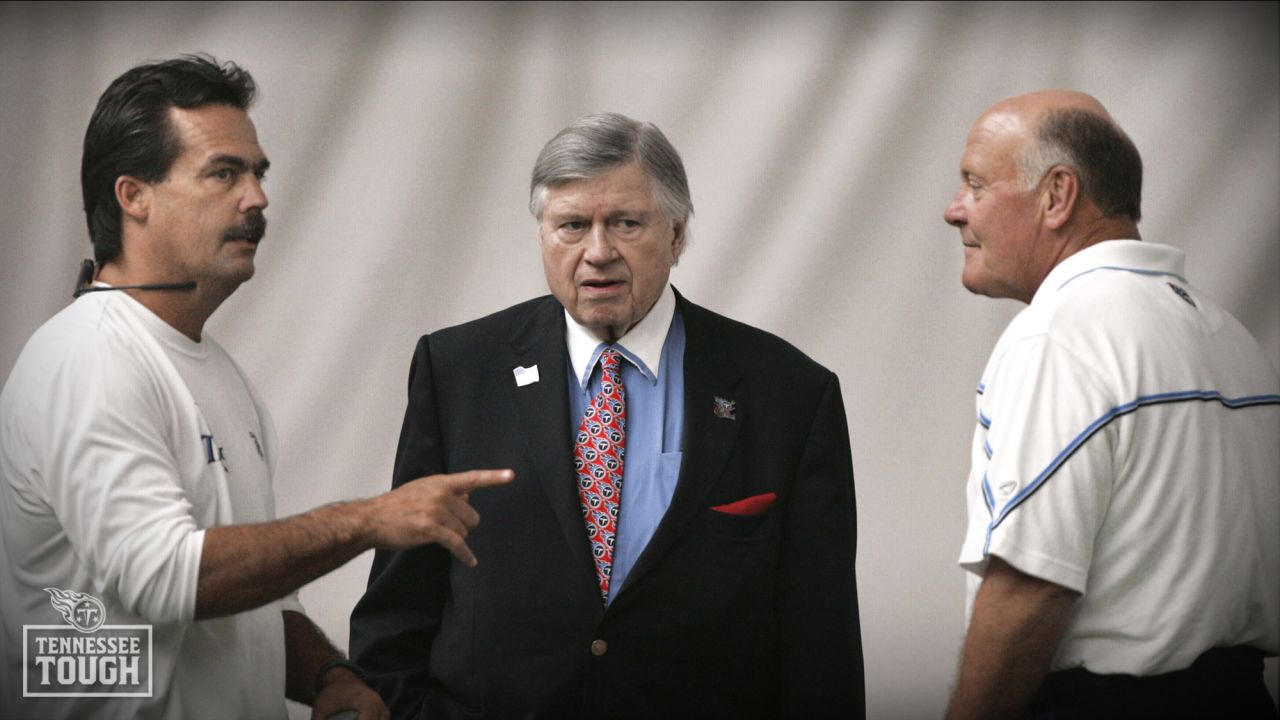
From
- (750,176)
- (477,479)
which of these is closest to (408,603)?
(477,479)

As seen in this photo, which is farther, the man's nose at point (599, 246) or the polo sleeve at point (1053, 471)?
the man's nose at point (599, 246)

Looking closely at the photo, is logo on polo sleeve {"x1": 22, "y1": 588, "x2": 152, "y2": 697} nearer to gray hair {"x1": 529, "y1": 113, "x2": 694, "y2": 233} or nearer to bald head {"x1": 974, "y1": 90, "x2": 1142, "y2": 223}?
gray hair {"x1": 529, "y1": 113, "x2": 694, "y2": 233}

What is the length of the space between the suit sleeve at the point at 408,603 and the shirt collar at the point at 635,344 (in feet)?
0.96

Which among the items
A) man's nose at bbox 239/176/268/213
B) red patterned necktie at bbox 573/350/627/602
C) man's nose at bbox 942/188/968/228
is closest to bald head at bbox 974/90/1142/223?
man's nose at bbox 942/188/968/228

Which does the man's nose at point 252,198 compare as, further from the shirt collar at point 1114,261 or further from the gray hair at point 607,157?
the shirt collar at point 1114,261

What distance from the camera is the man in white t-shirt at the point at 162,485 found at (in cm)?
Result: 221

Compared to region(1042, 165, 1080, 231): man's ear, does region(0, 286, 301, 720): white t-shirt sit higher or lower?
lower

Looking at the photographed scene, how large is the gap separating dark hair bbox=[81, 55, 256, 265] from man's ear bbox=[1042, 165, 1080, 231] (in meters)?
1.54

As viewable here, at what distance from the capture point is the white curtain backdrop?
3836 mm

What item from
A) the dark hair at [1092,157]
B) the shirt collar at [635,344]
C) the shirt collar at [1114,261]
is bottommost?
the shirt collar at [635,344]

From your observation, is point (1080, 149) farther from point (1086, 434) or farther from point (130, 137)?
point (130, 137)

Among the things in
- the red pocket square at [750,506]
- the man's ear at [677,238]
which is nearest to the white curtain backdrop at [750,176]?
the man's ear at [677,238]

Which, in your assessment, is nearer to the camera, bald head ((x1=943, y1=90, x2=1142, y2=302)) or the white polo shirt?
the white polo shirt

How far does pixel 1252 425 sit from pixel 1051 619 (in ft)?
1.60
